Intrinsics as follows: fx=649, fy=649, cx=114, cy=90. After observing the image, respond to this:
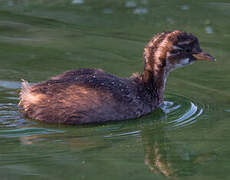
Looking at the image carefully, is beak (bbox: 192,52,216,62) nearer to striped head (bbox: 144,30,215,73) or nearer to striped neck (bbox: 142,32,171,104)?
striped head (bbox: 144,30,215,73)

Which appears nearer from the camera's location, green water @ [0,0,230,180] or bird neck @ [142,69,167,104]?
green water @ [0,0,230,180]

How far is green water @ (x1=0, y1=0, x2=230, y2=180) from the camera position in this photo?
7.79 meters

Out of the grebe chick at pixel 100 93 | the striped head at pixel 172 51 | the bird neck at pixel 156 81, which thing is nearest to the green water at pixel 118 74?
the grebe chick at pixel 100 93

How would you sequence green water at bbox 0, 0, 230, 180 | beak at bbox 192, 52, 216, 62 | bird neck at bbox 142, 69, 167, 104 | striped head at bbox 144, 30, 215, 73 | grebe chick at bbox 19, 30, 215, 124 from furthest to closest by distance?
bird neck at bbox 142, 69, 167, 104, beak at bbox 192, 52, 216, 62, striped head at bbox 144, 30, 215, 73, grebe chick at bbox 19, 30, 215, 124, green water at bbox 0, 0, 230, 180

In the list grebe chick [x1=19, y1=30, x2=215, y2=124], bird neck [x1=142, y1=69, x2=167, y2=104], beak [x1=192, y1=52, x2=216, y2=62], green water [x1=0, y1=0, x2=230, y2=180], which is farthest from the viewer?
bird neck [x1=142, y1=69, x2=167, y2=104]

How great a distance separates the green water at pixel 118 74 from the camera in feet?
25.6

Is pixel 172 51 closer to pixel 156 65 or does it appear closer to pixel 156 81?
pixel 156 65

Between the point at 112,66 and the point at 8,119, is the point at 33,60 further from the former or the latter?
the point at 8,119

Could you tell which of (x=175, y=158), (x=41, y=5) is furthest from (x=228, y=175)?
(x=41, y=5)

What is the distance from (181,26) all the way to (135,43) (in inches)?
57.9

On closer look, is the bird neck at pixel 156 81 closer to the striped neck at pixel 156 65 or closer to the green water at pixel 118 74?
the striped neck at pixel 156 65

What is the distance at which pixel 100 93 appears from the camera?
930cm

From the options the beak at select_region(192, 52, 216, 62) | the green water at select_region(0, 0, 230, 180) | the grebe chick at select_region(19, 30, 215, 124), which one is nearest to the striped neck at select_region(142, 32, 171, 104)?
the grebe chick at select_region(19, 30, 215, 124)

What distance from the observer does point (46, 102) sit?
9258mm
